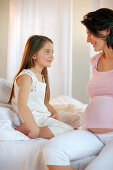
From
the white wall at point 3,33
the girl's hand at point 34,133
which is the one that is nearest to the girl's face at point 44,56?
the girl's hand at point 34,133

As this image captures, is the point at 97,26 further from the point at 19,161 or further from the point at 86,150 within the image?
the point at 19,161

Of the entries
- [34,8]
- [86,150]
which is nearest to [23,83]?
[86,150]

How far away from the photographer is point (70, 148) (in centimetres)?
114

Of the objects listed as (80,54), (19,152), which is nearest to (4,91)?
(19,152)

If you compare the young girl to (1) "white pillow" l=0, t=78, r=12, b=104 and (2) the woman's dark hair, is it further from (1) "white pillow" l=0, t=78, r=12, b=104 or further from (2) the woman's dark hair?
(2) the woman's dark hair

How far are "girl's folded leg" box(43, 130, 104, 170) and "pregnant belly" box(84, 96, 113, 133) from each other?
4cm

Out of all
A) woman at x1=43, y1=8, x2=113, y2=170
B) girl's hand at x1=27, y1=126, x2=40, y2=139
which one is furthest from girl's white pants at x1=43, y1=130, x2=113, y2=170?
girl's hand at x1=27, y1=126, x2=40, y2=139

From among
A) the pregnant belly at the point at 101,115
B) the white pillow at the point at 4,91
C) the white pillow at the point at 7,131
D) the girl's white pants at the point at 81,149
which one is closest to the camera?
the girl's white pants at the point at 81,149

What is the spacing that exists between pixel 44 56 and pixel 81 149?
758 millimetres

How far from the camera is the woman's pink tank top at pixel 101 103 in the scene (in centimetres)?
124

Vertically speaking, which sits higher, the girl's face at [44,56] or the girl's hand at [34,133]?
the girl's face at [44,56]

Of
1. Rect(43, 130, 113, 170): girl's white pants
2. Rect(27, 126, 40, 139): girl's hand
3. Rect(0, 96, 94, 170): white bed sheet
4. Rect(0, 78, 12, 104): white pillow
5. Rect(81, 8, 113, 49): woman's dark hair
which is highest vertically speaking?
Rect(81, 8, 113, 49): woman's dark hair

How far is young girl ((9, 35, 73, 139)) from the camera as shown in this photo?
152cm

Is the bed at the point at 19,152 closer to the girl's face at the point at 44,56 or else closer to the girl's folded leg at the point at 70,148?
the girl's folded leg at the point at 70,148
